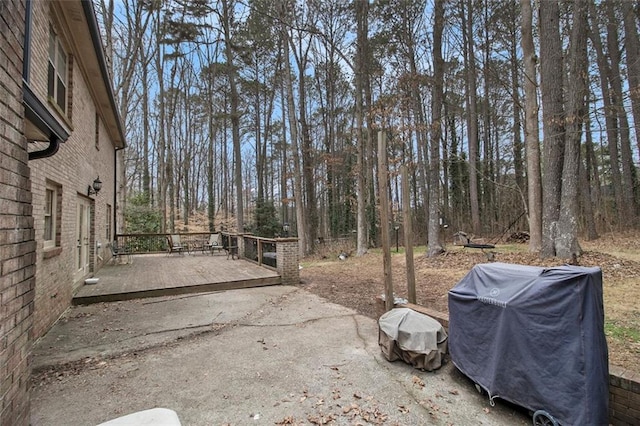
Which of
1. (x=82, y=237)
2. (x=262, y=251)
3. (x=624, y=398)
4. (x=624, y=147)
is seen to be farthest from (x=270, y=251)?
(x=624, y=147)

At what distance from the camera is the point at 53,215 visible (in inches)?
197

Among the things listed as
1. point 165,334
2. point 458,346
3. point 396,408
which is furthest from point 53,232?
point 458,346

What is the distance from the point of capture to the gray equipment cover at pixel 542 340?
2197 millimetres

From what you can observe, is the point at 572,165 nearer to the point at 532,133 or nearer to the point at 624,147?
the point at 532,133

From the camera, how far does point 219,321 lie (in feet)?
16.0

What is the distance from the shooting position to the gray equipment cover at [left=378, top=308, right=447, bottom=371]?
10.9 feet

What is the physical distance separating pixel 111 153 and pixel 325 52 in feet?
42.9

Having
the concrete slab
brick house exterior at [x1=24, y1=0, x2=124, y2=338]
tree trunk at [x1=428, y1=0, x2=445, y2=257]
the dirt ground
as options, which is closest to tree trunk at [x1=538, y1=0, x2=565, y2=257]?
the dirt ground

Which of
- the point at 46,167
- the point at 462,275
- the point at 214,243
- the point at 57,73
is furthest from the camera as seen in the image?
the point at 214,243

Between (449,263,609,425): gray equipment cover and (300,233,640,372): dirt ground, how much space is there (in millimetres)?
1516

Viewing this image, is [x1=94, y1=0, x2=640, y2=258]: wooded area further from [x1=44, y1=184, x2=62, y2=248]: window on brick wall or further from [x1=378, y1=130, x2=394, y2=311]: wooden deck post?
[x1=44, y1=184, x2=62, y2=248]: window on brick wall

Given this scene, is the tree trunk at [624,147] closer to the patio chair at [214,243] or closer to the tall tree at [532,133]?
the tall tree at [532,133]

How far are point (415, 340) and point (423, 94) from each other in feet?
57.5

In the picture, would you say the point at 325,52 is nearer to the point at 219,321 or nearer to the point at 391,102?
the point at 391,102
